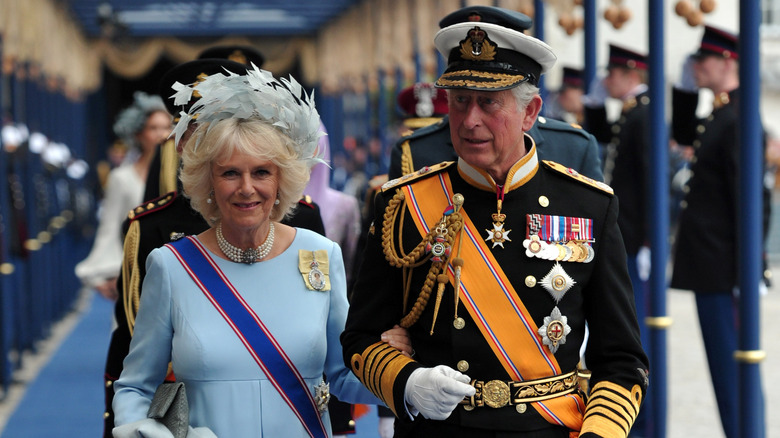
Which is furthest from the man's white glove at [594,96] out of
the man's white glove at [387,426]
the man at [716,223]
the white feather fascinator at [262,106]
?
the white feather fascinator at [262,106]

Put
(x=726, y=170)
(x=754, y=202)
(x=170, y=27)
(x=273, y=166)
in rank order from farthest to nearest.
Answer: (x=170, y=27), (x=726, y=170), (x=754, y=202), (x=273, y=166)

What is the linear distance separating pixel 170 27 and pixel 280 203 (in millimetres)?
19632

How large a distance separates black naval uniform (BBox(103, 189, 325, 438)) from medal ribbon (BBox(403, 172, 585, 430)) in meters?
0.88

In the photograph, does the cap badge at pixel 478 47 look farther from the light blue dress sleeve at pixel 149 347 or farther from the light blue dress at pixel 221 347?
the light blue dress sleeve at pixel 149 347

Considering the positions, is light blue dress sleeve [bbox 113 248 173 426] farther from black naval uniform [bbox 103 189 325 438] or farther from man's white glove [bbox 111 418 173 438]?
black naval uniform [bbox 103 189 325 438]

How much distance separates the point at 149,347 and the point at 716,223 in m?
3.80

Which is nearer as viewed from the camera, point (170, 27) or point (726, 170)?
point (726, 170)

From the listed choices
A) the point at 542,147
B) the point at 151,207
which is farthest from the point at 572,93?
the point at 151,207

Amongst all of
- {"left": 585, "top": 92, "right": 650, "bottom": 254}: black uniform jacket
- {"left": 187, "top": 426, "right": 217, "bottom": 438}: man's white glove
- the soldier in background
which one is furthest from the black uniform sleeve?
{"left": 187, "top": 426, "right": 217, "bottom": 438}: man's white glove

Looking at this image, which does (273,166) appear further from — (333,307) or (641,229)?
(641,229)

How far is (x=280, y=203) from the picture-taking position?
9.70ft

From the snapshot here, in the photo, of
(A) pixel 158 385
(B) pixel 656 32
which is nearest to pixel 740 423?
(B) pixel 656 32

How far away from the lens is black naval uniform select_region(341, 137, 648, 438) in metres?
2.59

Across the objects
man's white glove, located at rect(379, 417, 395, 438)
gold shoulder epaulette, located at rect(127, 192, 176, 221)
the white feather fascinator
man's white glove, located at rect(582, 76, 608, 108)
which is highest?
man's white glove, located at rect(582, 76, 608, 108)
